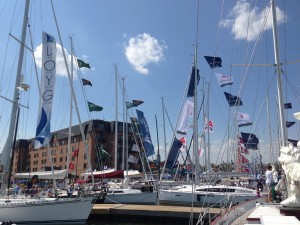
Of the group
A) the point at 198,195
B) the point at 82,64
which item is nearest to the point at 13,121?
the point at 82,64

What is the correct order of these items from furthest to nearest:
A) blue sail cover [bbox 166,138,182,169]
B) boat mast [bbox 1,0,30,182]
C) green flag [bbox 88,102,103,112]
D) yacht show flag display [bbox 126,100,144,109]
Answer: yacht show flag display [bbox 126,100,144,109] < green flag [bbox 88,102,103,112] < blue sail cover [bbox 166,138,182,169] < boat mast [bbox 1,0,30,182]

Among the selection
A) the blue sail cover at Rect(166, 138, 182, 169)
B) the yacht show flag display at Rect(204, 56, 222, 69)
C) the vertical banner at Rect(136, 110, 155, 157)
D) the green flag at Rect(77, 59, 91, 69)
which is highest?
the green flag at Rect(77, 59, 91, 69)

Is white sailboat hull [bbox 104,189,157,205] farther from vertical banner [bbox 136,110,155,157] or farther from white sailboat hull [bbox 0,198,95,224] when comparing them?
vertical banner [bbox 136,110,155,157]

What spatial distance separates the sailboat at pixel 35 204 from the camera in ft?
62.5

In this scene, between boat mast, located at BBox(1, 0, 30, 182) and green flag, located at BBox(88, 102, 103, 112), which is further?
green flag, located at BBox(88, 102, 103, 112)

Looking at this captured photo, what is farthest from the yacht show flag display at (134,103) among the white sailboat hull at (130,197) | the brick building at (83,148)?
the brick building at (83,148)

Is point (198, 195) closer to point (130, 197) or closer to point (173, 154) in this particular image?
point (173, 154)

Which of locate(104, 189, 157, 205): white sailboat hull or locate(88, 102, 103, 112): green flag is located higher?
locate(88, 102, 103, 112): green flag

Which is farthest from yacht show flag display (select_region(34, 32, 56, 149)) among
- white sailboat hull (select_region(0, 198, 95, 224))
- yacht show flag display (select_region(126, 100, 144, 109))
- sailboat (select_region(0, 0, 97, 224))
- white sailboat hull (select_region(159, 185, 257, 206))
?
yacht show flag display (select_region(126, 100, 144, 109))

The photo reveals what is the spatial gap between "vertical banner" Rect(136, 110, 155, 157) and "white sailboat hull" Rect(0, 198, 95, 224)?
19906 millimetres

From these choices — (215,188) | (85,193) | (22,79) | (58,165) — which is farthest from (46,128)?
(58,165)

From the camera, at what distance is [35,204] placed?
762 inches

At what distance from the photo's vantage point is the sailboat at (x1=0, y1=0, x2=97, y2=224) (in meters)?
19.0

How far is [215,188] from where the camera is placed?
27.8 meters
